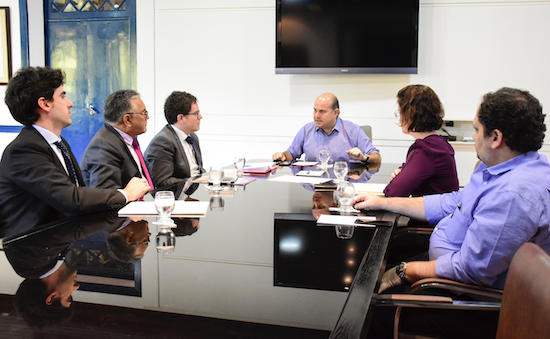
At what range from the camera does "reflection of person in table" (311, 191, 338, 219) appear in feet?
5.45

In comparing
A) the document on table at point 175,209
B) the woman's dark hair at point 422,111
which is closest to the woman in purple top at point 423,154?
the woman's dark hair at point 422,111

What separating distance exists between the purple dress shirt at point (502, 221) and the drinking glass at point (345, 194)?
435 millimetres

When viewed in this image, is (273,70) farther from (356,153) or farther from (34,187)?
(34,187)

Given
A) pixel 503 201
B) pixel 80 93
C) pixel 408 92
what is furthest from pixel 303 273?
pixel 80 93

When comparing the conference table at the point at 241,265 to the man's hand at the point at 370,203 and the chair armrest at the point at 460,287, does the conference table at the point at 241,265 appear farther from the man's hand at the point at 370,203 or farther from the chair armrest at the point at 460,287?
the chair armrest at the point at 460,287

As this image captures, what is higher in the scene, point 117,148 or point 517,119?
point 517,119

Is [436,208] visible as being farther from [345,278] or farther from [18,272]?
[18,272]

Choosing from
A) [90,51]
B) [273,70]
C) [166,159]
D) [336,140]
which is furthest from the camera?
[90,51]

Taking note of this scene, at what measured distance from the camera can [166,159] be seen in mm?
2902

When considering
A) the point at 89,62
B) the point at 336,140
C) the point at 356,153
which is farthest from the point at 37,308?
the point at 89,62

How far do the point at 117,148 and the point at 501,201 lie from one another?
1742 millimetres

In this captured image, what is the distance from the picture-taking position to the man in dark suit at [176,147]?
9.40 feet

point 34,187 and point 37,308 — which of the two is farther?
point 34,187

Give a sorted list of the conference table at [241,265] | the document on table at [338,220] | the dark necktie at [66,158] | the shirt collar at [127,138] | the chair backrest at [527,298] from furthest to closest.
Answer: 1. the shirt collar at [127,138]
2. the dark necktie at [66,158]
3. the document on table at [338,220]
4. the conference table at [241,265]
5. the chair backrest at [527,298]
